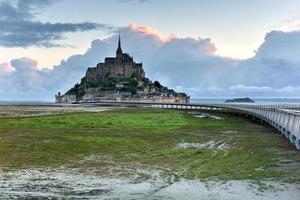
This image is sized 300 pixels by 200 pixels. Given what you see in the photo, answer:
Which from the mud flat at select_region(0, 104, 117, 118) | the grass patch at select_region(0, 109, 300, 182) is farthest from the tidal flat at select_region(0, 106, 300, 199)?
the mud flat at select_region(0, 104, 117, 118)

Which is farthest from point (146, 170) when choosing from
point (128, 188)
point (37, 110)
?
point (37, 110)

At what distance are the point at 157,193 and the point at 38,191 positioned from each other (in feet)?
12.6

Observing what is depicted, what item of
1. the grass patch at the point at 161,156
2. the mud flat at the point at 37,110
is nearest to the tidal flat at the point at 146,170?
the grass patch at the point at 161,156

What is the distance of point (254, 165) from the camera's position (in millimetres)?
20984

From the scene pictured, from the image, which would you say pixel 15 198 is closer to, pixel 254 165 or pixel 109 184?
pixel 109 184

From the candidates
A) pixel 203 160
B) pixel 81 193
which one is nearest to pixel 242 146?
pixel 203 160

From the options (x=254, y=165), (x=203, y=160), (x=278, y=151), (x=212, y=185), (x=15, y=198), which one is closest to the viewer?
(x=15, y=198)

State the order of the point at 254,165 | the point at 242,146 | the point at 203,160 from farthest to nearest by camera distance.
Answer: the point at 242,146 < the point at 203,160 < the point at 254,165

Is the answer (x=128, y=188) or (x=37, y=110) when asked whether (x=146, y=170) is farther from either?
(x=37, y=110)

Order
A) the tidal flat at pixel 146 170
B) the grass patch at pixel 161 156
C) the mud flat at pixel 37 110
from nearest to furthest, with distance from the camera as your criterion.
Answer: the tidal flat at pixel 146 170
the grass patch at pixel 161 156
the mud flat at pixel 37 110

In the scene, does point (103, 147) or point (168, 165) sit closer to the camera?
point (168, 165)

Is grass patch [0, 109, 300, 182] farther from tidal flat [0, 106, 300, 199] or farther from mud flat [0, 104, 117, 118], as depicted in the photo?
mud flat [0, 104, 117, 118]

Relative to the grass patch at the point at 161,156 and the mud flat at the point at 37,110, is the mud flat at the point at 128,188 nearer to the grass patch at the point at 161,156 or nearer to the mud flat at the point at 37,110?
the grass patch at the point at 161,156

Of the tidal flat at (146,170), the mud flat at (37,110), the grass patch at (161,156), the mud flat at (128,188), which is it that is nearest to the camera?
the mud flat at (128,188)
